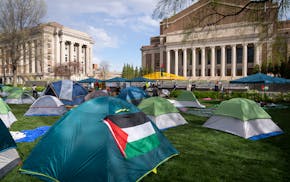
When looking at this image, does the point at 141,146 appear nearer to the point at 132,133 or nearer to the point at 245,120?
the point at 132,133

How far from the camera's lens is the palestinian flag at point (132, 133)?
13.6ft

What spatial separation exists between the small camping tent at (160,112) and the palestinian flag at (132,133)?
3225 millimetres

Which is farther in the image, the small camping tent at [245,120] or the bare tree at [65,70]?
the bare tree at [65,70]

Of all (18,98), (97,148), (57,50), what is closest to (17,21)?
(18,98)

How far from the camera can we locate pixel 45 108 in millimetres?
11078

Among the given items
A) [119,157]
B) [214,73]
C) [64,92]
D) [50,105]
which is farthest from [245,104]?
[214,73]

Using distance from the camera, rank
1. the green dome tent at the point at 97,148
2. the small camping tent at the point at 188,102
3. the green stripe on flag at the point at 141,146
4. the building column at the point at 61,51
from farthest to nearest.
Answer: the building column at the point at 61,51 → the small camping tent at the point at 188,102 → the green stripe on flag at the point at 141,146 → the green dome tent at the point at 97,148

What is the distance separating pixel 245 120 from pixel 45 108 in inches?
369

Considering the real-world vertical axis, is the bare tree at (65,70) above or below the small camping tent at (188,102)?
above

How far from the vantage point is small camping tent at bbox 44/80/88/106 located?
13.8 m

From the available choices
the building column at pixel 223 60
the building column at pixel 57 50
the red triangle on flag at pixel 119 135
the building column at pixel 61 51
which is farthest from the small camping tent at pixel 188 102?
the building column at pixel 61 51

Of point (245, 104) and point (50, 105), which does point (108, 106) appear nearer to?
point (245, 104)

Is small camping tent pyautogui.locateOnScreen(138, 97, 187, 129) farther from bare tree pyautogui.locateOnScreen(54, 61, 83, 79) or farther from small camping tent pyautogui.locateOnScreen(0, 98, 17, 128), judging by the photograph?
bare tree pyautogui.locateOnScreen(54, 61, 83, 79)

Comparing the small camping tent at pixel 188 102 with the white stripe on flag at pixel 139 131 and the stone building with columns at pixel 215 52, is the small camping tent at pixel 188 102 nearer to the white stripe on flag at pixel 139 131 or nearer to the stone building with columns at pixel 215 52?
the white stripe on flag at pixel 139 131
